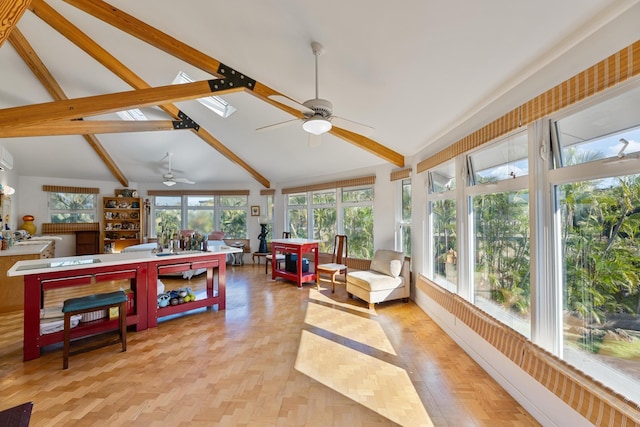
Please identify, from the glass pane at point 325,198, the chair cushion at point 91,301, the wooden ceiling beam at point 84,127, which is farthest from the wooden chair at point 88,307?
the glass pane at point 325,198

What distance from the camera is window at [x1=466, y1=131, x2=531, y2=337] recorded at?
2.17 metres

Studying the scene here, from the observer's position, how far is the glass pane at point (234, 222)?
7.94m

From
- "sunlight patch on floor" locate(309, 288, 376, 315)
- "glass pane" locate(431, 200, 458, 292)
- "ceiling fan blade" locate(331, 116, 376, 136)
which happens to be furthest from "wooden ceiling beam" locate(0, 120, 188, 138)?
"glass pane" locate(431, 200, 458, 292)

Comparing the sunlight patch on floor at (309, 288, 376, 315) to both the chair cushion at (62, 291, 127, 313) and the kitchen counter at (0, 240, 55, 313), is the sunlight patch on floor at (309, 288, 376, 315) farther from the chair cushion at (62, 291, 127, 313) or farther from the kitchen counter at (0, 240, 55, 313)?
the kitchen counter at (0, 240, 55, 313)

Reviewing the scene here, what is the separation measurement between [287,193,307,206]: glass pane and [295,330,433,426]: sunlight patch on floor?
4453 mm

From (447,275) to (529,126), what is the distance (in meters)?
2.11

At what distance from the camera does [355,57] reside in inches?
93.7

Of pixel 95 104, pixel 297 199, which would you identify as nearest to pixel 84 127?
pixel 95 104

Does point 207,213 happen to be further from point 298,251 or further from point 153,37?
point 153,37

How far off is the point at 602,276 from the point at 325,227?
16.6ft

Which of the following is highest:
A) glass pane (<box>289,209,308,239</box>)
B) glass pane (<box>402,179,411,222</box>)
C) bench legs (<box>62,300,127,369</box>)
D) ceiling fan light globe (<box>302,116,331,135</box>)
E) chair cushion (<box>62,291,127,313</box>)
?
ceiling fan light globe (<box>302,116,331,135</box>)

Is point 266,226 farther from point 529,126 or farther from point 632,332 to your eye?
point 632,332

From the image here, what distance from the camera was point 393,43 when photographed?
2082mm

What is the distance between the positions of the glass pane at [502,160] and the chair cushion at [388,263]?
1.77 meters
